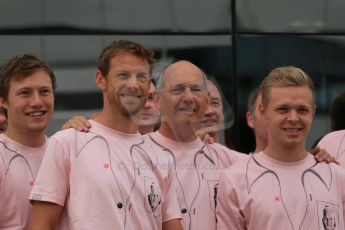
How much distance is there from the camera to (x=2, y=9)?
4930 mm

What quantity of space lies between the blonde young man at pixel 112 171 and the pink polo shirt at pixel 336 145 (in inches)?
30.2

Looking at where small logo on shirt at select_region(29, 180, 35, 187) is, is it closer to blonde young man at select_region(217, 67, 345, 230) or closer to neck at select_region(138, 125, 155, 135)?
neck at select_region(138, 125, 155, 135)

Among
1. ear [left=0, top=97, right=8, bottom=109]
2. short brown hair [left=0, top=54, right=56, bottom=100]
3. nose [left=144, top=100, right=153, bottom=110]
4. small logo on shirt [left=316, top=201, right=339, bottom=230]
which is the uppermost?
short brown hair [left=0, top=54, right=56, bottom=100]

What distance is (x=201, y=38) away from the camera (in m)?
5.22

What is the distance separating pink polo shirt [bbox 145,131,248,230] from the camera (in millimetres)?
2854

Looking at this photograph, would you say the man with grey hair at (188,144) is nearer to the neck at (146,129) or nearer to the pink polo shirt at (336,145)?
the neck at (146,129)

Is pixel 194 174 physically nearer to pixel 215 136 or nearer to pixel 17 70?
pixel 215 136

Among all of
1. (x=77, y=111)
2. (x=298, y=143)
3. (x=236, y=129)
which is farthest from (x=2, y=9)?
(x=298, y=143)

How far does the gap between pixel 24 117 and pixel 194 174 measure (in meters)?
0.64

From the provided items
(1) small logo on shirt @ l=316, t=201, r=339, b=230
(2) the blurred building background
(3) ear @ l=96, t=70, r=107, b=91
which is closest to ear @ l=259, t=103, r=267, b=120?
(1) small logo on shirt @ l=316, t=201, r=339, b=230

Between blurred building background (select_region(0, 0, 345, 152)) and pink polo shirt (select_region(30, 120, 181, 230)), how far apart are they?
206 cm

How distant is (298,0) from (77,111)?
5.54 feet

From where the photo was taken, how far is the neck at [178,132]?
293 centimetres

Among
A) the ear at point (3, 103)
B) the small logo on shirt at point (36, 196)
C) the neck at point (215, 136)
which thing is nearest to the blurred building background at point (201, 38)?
the neck at point (215, 136)
